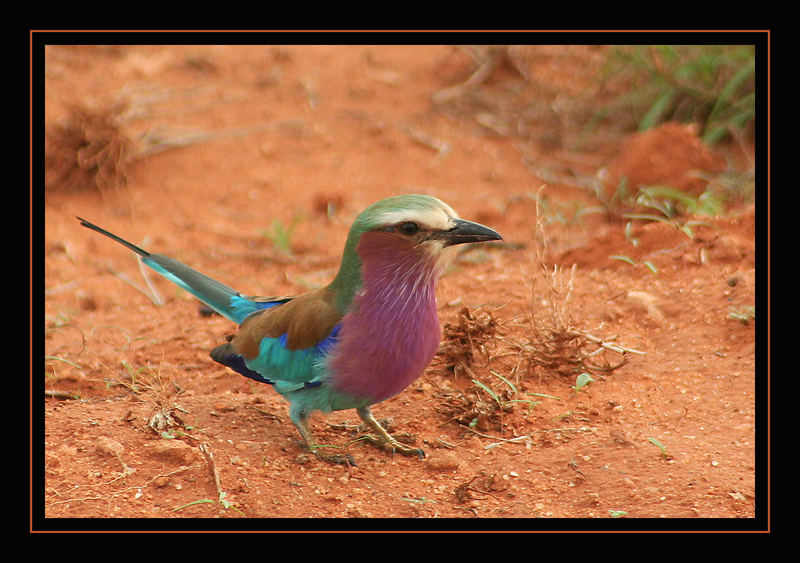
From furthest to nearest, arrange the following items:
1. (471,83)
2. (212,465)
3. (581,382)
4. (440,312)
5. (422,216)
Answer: (471,83) → (440,312) → (581,382) → (212,465) → (422,216)

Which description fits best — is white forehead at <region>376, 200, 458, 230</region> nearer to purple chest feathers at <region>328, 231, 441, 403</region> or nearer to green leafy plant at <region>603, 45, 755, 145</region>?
purple chest feathers at <region>328, 231, 441, 403</region>

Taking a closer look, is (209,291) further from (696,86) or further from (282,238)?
(696,86)

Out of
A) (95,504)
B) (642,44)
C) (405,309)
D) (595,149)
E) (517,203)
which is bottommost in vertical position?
(95,504)

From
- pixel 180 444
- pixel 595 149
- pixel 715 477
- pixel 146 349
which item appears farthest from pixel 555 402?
pixel 595 149

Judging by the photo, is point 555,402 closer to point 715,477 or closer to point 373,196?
point 715,477

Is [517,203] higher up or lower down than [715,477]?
higher up

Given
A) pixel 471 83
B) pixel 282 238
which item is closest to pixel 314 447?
pixel 282 238

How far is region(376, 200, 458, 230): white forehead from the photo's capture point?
3.71 metres

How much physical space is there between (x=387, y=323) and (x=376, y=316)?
6 centimetres

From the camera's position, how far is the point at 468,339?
4.52 meters

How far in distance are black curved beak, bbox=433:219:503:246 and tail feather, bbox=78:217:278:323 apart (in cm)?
123

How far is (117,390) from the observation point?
16.0ft

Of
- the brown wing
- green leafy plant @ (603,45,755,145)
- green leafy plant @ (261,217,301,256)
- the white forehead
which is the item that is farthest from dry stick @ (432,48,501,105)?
the white forehead

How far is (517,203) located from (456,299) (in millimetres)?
2597
